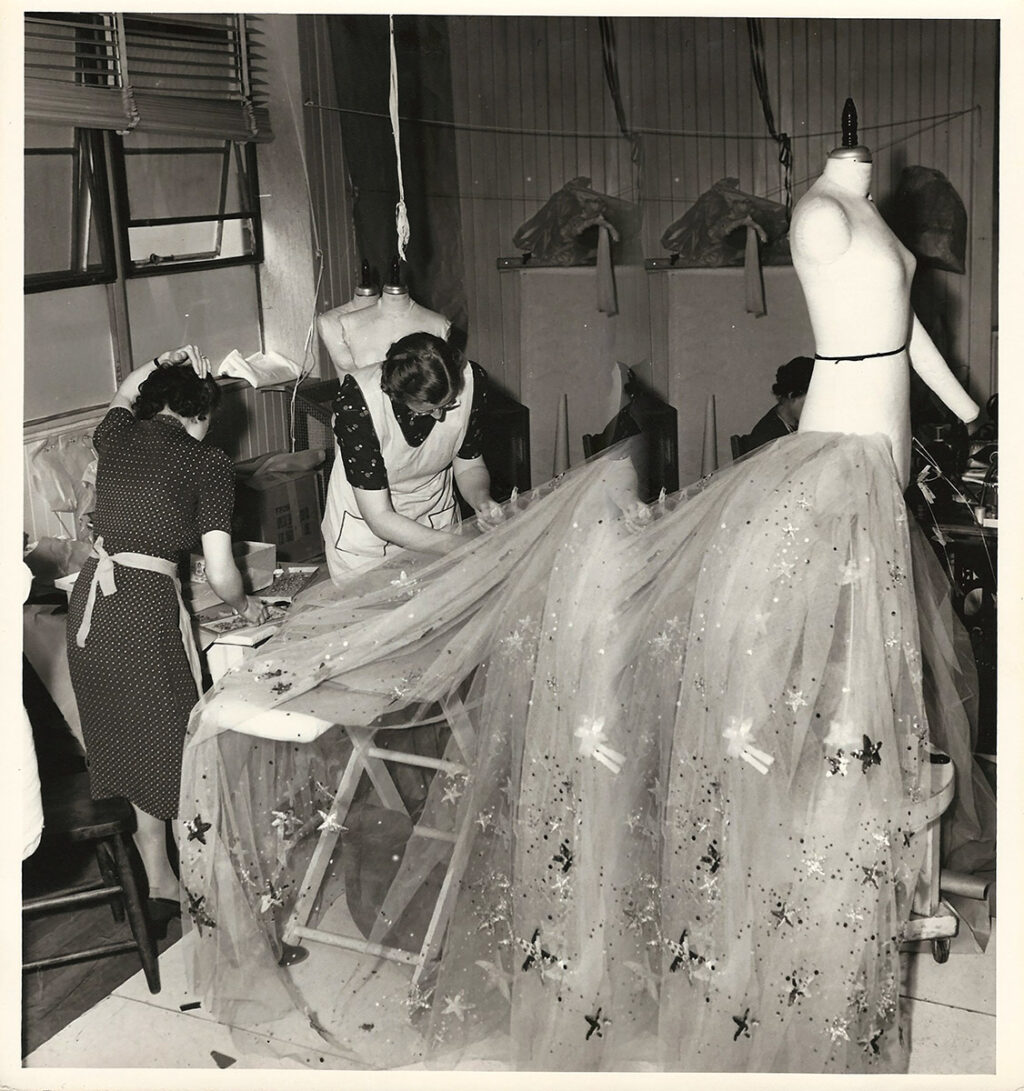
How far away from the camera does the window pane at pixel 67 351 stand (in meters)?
3.77

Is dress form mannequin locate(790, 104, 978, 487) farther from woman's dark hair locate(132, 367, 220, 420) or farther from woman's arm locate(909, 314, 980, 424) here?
woman's dark hair locate(132, 367, 220, 420)

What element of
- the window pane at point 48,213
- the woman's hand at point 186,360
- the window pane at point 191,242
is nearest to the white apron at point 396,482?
the woman's hand at point 186,360

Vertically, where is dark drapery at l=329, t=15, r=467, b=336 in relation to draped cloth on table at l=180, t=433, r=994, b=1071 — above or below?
above

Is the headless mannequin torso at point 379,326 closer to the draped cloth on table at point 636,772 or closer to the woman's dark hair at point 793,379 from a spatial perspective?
the woman's dark hair at point 793,379

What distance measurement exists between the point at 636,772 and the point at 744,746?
0.26m

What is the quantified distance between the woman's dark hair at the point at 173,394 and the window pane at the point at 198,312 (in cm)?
127

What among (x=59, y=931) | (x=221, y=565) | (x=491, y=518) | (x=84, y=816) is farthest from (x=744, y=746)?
(x=59, y=931)

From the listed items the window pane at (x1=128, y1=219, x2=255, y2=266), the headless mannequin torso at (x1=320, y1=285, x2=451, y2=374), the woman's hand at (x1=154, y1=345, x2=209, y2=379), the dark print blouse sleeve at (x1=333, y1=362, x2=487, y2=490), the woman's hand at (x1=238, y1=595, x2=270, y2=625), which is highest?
the window pane at (x1=128, y1=219, x2=255, y2=266)

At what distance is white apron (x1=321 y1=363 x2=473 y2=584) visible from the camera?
317cm

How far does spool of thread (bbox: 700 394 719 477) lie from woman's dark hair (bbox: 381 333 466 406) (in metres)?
1.68

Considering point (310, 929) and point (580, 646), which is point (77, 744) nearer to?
point (310, 929)

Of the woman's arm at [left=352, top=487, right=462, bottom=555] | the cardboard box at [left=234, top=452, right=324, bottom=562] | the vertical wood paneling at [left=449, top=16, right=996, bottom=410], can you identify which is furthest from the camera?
the vertical wood paneling at [left=449, top=16, right=996, bottom=410]

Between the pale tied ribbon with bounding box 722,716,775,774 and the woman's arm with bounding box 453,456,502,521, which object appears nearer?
the pale tied ribbon with bounding box 722,716,775,774

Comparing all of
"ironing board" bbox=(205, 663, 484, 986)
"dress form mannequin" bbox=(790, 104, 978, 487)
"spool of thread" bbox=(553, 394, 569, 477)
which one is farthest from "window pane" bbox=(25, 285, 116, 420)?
"dress form mannequin" bbox=(790, 104, 978, 487)
